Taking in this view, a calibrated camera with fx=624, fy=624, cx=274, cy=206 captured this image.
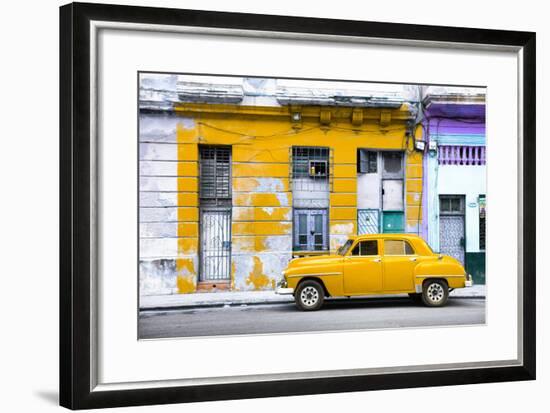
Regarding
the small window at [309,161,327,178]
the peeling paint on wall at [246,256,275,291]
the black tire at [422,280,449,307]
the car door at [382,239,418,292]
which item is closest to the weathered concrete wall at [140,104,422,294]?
the peeling paint on wall at [246,256,275,291]

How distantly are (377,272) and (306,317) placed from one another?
100 cm

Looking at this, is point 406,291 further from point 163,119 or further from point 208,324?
point 163,119

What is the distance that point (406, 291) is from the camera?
5.96 metres

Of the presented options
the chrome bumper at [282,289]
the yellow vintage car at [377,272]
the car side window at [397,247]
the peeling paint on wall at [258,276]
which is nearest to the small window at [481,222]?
the yellow vintage car at [377,272]

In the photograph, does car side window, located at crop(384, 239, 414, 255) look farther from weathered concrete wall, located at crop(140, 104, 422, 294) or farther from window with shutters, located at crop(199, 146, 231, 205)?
window with shutters, located at crop(199, 146, 231, 205)

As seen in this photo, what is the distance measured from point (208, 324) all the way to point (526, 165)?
129 inches

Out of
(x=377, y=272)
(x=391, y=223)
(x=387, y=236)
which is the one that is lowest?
(x=377, y=272)

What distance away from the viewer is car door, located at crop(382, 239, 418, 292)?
19.4ft

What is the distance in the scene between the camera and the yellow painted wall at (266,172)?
559 cm

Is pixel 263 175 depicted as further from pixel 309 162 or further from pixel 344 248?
pixel 344 248

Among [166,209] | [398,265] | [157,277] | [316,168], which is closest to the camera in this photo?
[157,277]

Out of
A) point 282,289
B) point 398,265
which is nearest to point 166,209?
point 282,289

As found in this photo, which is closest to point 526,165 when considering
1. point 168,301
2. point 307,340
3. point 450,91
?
point 450,91

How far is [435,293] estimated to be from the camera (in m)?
5.86
